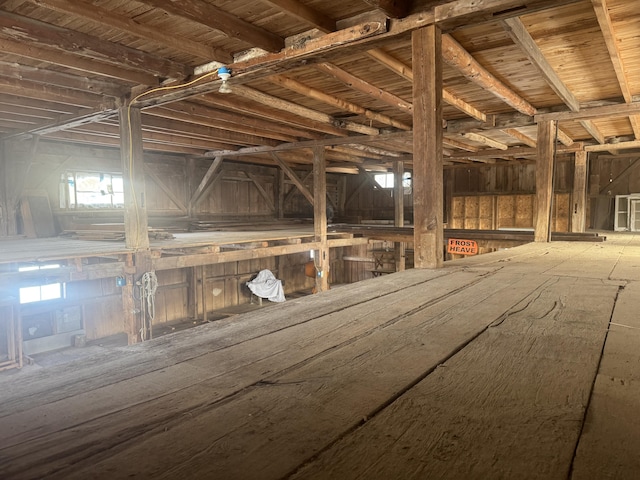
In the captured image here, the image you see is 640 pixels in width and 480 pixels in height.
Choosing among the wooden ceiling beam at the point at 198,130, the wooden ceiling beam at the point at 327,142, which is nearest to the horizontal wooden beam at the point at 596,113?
the wooden ceiling beam at the point at 327,142

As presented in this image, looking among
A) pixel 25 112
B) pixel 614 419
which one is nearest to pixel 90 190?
pixel 25 112

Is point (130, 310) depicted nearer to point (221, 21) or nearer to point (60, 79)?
point (60, 79)

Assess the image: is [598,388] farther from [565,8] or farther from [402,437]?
[565,8]

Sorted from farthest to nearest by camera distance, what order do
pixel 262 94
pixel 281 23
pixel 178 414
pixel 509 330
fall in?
pixel 262 94, pixel 281 23, pixel 509 330, pixel 178 414

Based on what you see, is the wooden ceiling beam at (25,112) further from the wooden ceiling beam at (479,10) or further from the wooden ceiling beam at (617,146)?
the wooden ceiling beam at (617,146)

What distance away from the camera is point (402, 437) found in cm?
95

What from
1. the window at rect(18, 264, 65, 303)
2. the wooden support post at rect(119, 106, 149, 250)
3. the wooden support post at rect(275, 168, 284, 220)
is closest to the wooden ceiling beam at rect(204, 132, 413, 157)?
the wooden support post at rect(275, 168, 284, 220)

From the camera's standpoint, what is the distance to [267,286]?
1309 cm

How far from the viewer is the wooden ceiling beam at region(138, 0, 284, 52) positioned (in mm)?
3211

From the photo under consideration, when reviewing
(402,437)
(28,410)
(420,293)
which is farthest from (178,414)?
(420,293)

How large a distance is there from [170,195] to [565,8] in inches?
416

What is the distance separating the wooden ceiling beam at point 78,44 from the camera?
3572 millimetres

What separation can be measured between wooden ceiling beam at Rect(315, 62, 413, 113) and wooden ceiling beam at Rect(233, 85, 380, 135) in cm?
117

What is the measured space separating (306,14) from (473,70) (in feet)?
6.88
